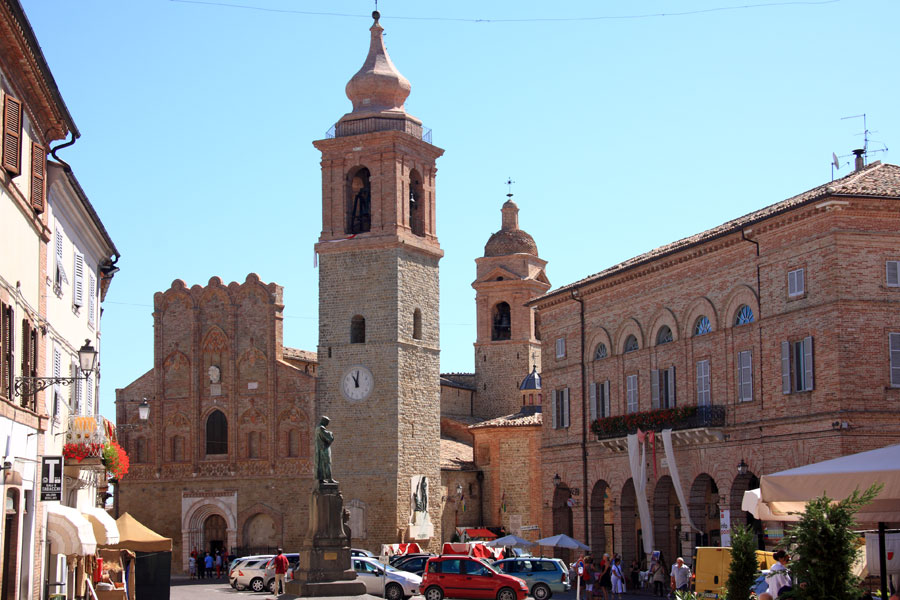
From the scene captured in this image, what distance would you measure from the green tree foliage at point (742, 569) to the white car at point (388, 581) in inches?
886

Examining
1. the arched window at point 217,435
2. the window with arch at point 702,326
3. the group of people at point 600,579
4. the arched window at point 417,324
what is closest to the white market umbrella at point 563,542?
the group of people at point 600,579

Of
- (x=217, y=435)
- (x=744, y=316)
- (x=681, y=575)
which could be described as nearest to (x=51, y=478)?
(x=681, y=575)

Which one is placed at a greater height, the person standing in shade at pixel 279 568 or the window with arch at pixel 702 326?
the window with arch at pixel 702 326

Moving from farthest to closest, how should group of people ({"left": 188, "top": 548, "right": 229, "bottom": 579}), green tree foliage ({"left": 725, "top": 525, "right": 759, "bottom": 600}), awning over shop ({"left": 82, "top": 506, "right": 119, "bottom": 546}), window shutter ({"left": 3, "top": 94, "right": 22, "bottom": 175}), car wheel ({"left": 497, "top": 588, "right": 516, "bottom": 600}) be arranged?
group of people ({"left": 188, "top": 548, "right": 229, "bottom": 579}), car wheel ({"left": 497, "top": 588, "right": 516, "bottom": 600}), awning over shop ({"left": 82, "top": 506, "right": 119, "bottom": 546}), window shutter ({"left": 3, "top": 94, "right": 22, "bottom": 175}), green tree foliage ({"left": 725, "top": 525, "right": 759, "bottom": 600})

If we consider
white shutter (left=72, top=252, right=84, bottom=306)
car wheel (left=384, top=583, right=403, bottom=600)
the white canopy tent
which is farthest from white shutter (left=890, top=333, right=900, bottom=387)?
white shutter (left=72, top=252, right=84, bottom=306)

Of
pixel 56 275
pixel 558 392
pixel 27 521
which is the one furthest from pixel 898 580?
pixel 558 392

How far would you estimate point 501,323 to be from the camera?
7956cm

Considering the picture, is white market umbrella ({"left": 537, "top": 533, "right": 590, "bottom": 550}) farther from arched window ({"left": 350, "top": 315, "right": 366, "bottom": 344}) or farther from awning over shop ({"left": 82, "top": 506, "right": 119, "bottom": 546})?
awning over shop ({"left": 82, "top": 506, "right": 119, "bottom": 546})

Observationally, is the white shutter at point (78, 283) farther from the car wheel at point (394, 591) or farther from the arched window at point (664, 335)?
the arched window at point (664, 335)

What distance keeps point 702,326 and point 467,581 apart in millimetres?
10272

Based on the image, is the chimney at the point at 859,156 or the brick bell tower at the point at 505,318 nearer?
the chimney at the point at 859,156

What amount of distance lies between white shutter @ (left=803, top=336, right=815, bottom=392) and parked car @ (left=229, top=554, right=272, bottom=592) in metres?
21.1

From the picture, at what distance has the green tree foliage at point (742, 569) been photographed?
15.8 metres

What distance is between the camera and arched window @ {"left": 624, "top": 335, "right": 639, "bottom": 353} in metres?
42.1
